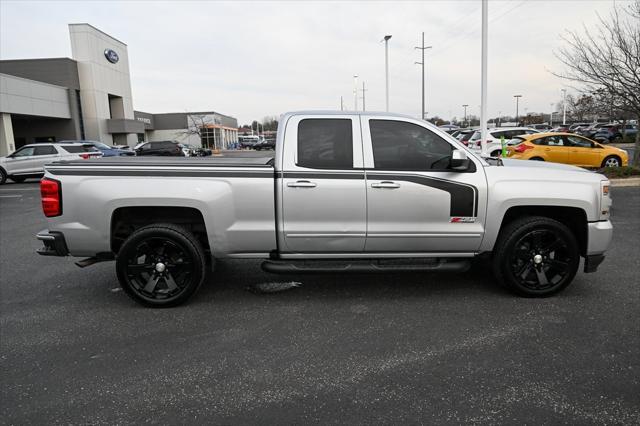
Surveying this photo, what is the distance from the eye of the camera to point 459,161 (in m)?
4.35

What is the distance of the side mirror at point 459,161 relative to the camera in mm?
4305

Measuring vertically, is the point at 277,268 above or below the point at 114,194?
below

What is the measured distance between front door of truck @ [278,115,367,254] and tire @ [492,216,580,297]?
149 centimetres

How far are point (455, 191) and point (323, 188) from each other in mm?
1319

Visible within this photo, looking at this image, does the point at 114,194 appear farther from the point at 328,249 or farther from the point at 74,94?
the point at 74,94

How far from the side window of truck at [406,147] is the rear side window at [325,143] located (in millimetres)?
268

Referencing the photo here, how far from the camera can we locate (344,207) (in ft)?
14.6

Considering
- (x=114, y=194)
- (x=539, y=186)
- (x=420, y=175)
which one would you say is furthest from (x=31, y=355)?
(x=539, y=186)

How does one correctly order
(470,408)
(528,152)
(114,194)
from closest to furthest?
(470,408), (114,194), (528,152)

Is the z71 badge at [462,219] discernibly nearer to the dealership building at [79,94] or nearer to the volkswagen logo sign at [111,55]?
the dealership building at [79,94]

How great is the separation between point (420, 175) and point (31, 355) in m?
3.75

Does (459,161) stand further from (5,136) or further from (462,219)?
(5,136)

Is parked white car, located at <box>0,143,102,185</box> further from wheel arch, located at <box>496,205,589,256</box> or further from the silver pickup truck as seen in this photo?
wheel arch, located at <box>496,205,589,256</box>

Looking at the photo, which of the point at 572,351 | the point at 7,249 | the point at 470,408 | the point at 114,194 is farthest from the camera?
the point at 7,249
